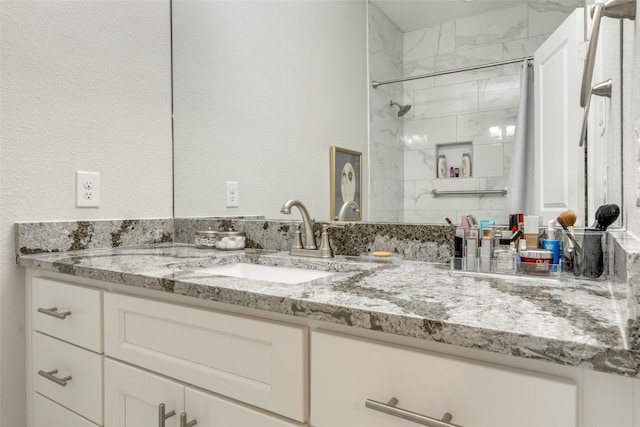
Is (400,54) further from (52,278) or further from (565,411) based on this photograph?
(52,278)

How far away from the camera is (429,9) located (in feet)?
3.71

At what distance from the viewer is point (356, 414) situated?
1.93ft

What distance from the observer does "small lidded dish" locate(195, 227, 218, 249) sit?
57.5 inches

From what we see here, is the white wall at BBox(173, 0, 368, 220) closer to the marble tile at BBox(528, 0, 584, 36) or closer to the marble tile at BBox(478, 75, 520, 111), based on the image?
the marble tile at BBox(478, 75, 520, 111)

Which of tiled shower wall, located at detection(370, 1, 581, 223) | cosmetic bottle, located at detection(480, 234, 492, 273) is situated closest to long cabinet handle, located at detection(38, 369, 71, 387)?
tiled shower wall, located at detection(370, 1, 581, 223)

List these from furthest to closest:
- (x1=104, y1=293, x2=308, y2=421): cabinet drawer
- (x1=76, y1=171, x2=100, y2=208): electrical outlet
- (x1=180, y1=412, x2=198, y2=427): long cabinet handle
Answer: (x1=76, y1=171, x2=100, y2=208): electrical outlet, (x1=180, y1=412, x2=198, y2=427): long cabinet handle, (x1=104, y1=293, x2=308, y2=421): cabinet drawer

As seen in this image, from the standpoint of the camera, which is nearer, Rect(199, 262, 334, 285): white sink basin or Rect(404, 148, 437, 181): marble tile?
Rect(404, 148, 437, 181): marble tile

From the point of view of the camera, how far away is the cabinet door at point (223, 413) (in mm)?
679

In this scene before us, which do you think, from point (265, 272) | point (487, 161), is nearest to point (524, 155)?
point (487, 161)

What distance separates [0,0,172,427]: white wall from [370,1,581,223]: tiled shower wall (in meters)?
0.95

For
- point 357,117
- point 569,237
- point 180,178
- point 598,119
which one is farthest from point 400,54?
point 180,178

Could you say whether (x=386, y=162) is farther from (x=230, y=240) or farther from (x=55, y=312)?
(x=55, y=312)

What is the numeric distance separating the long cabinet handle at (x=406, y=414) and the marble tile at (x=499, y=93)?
2.56ft

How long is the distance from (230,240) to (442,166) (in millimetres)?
773
